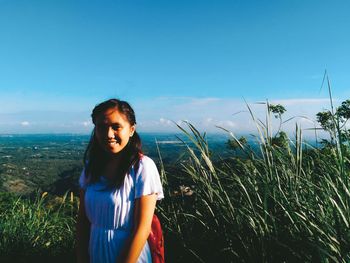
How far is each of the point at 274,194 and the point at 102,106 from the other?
131 cm

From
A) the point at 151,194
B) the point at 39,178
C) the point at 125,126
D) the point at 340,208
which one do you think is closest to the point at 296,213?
the point at 340,208

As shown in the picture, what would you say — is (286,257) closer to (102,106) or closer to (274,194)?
(274,194)

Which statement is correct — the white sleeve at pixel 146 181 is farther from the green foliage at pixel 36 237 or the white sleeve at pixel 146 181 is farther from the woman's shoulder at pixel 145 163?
the green foliage at pixel 36 237

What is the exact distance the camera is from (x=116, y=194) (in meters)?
2.10

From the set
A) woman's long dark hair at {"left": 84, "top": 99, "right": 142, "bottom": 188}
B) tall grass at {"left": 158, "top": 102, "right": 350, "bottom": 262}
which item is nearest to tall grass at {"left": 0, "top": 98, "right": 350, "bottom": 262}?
tall grass at {"left": 158, "top": 102, "right": 350, "bottom": 262}

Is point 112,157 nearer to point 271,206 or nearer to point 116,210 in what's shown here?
point 116,210

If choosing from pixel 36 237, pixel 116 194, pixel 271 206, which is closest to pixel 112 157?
pixel 116 194

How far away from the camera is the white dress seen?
2.09 meters

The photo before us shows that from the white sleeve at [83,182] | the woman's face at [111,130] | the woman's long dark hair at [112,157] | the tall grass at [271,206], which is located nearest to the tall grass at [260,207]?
the tall grass at [271,206]

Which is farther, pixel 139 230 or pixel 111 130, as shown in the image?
pixel 111 130

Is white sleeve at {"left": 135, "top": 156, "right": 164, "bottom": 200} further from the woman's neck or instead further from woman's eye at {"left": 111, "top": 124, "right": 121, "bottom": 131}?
woman's eye at {"left": 111, "top": 124, "right": 121, "bottom": 131}

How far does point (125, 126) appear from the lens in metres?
2.30

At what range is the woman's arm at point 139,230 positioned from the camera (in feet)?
6.64

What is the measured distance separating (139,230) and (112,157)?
1.81ft
